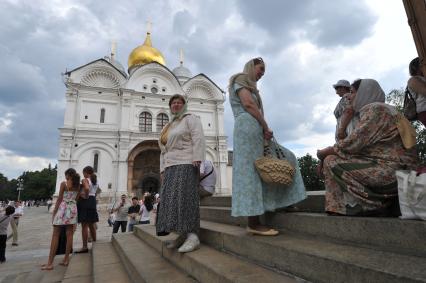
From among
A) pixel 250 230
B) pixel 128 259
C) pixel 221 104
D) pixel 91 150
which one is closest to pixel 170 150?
pixel 250 230

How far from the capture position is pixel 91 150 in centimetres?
2183

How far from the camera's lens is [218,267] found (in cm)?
198

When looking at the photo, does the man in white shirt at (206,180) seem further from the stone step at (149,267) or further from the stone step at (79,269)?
the stone step at (79,269)

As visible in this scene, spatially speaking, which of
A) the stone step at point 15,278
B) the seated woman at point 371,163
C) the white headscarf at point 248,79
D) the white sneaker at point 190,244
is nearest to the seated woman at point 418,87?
the seated woman at point 371,163

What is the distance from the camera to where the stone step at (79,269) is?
11.2 ft

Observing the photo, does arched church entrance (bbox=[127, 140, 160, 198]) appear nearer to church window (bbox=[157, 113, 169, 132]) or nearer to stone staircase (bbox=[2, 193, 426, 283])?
church window (bbox=[157, 113, 169, 132])

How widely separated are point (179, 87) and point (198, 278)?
83.9 feet

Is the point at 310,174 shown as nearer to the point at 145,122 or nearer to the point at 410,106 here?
the point at 145,122

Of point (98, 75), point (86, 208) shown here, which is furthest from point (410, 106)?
point (98, 75)

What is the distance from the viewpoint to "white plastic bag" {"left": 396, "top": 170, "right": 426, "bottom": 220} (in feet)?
4.99

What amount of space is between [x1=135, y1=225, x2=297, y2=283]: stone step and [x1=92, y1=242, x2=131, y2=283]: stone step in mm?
674

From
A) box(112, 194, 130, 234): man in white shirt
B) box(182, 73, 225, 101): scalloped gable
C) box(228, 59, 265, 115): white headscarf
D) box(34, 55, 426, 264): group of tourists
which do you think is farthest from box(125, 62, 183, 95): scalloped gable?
box(228, 59, 265, 115): white headscarf

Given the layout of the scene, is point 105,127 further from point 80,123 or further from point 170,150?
point 170,150

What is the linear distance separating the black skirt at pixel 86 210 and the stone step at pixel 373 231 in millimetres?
4603
